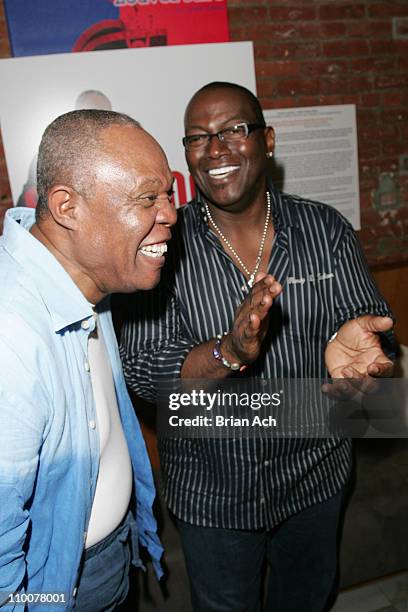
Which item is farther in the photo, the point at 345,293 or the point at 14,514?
the point at 345,293

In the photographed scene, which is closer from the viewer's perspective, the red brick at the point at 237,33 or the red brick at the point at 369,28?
the red brick at the point at 237,33

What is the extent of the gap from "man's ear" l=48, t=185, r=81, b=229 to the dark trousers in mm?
1022

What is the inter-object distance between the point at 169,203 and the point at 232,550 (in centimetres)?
107

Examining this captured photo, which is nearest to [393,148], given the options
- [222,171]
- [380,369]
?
[222,171]

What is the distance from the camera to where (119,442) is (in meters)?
1.37

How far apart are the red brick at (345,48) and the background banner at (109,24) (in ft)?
2.13

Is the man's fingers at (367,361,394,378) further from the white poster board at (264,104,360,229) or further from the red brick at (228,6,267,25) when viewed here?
the red brick at (228,6,267,25)

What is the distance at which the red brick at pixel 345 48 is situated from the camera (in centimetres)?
310

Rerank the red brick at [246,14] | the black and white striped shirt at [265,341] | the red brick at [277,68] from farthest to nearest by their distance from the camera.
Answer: the red brick at [277,68], the red brick at [246,14], the black and white striped shirt at [265,341]

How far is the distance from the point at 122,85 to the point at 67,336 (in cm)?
197

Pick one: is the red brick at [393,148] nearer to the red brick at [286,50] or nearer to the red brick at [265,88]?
the red brick at [286,50]

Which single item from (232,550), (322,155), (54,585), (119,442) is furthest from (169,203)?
(322,155)

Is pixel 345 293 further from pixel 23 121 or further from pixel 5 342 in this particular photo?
pixel 23 121

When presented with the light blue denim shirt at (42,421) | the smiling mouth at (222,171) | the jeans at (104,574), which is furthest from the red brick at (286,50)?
the jeans at (104,574)
